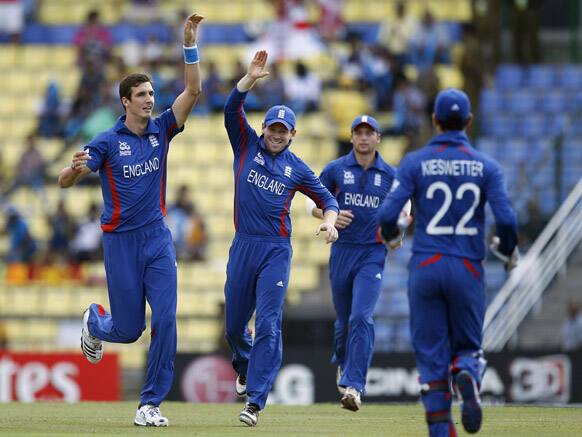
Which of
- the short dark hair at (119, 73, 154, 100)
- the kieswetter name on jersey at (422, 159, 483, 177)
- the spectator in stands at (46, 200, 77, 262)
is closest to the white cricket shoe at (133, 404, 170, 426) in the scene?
the short dark hair at (119, 73, 154, 100)

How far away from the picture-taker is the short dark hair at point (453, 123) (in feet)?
33.7

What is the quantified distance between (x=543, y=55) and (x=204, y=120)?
24.1 feet

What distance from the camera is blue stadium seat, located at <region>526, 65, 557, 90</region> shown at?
2700 cm

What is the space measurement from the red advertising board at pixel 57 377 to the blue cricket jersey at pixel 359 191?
7412 millimetres

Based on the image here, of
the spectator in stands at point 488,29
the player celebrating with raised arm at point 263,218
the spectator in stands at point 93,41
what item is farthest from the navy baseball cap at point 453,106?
the spectator in stands at point 93,41

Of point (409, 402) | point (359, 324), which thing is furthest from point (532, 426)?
point (409, 402)

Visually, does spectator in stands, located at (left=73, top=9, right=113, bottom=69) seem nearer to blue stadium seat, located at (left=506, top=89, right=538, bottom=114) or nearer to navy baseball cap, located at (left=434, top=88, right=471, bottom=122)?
blue stadium seat, located at (left=506, top=89, right=538, bottom=114)

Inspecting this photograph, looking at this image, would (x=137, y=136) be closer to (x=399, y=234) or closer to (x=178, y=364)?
(x=399, y=234)

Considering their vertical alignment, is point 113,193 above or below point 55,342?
above

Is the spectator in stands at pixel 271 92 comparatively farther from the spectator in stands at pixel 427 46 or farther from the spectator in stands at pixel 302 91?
the spectator in stands at pixel 427 46

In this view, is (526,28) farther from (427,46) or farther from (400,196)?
(400,196)

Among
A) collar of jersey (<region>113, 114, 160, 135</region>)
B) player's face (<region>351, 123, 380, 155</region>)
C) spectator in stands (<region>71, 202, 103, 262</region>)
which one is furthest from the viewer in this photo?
spectator in stands (<region>71, 202, 103, 262</region>)

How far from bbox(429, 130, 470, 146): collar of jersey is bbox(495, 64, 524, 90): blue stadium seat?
56.2ft

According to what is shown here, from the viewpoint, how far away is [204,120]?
2673cm
